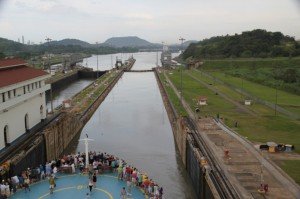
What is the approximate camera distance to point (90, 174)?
2844 centimetres

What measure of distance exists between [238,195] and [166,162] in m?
17.0

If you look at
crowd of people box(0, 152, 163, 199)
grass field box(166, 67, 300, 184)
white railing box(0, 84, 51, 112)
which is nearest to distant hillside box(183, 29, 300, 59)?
grass field box(166, 67, 300, 184)

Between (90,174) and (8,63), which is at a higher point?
(8,63)

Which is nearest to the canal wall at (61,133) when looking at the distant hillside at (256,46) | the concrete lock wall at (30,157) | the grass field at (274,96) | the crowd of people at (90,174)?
the concrete lock wall at (30,157)

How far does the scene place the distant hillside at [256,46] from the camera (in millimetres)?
144375

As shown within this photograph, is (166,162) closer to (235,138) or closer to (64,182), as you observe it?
(235,138)

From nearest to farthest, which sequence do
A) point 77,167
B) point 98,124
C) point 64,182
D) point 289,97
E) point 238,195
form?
point 238,195, point 64,182, point 77,167, point 98,124, point 289,97

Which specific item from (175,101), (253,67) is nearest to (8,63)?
(175,101)

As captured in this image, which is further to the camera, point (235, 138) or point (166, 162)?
point (166, 162)

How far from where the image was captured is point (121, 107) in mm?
71312

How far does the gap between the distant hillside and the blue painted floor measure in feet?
401

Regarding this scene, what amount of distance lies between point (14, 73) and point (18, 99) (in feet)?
13.2

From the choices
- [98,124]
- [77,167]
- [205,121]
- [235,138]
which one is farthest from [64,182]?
[98,124]

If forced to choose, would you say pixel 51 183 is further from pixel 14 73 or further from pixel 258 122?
pixel 258 122
